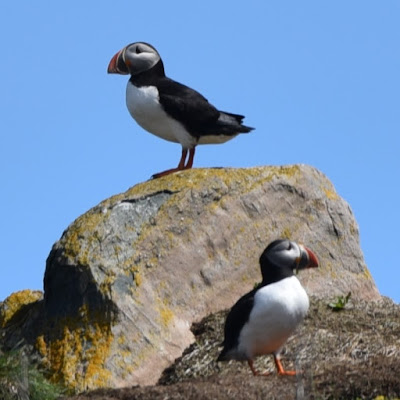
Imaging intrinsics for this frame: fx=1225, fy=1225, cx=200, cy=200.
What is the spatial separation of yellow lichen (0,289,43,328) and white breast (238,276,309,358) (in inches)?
143

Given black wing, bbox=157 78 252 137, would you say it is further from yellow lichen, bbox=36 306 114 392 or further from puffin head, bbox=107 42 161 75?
yellow lichen, bbox=36 306 114 392

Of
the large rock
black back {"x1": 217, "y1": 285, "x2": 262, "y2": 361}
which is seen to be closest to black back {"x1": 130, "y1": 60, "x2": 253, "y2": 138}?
the large rock

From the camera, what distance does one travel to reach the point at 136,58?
13938 millimetres

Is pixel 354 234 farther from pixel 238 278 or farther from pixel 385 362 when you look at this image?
pixel 385 362

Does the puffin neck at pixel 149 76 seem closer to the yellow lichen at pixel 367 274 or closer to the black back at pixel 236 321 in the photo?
the yellow lichen at pixel 367 274

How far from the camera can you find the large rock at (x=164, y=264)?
11336 mm

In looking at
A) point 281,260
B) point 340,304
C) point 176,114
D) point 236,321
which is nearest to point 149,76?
point 176,114

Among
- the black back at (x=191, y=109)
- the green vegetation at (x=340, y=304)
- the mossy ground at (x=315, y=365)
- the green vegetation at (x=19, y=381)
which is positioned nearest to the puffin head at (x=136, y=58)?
the black back at (x=191, y=109)

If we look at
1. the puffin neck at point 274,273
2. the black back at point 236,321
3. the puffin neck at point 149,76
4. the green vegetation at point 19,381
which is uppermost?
the puffin neck at point 149,76

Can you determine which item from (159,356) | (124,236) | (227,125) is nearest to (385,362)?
(159,356)

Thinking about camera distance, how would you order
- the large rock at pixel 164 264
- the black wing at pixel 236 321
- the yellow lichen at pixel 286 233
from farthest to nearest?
1. the yellow lichen at pixel 286 233
2. the large rock at pixel 164 264
3. the black wing at pixel 236 321

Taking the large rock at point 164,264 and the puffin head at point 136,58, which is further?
the puffin head at point 136,58

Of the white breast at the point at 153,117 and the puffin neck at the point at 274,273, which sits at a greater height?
the white breast at the point at 153,117

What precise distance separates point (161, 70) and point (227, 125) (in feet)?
3.46
